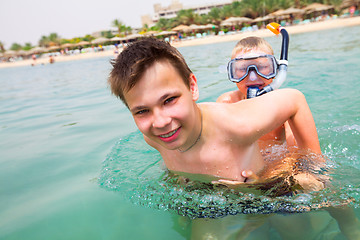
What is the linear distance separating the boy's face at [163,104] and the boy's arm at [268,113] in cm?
36

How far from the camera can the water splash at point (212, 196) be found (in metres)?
2.22

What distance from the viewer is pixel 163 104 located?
5.91 feet

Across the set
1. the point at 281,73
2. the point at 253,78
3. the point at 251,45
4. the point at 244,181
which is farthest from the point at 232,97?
the point at 244,181

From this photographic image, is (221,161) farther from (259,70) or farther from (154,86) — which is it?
(259,70)

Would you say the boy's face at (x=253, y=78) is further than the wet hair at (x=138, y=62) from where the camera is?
Yes

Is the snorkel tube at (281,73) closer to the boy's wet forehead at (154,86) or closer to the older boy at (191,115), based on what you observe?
the older boy at (191,115)

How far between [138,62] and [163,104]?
30 centimetres

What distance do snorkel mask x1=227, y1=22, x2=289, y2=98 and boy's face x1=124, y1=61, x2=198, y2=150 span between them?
1295 mm

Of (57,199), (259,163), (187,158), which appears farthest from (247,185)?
(57,199)

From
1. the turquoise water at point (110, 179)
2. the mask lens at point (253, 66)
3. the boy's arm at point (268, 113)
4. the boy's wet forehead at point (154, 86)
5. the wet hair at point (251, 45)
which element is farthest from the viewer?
the wet hair at point (251, 45)

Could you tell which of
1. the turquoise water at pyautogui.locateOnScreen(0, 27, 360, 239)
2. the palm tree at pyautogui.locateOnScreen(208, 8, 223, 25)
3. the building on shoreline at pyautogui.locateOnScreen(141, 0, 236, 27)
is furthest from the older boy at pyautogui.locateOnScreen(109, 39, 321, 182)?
the building on shoreline at pyautogui.locateOnScreen(141, 0, 236, 27)

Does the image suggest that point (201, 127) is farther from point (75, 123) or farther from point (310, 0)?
point (310, 0)

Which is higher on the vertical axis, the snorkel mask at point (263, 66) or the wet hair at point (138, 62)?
the wet hair at point (138, 62)

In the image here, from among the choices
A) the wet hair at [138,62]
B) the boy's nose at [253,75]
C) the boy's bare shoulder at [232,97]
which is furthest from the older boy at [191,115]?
the boy's bare shoulder at [232,97]
